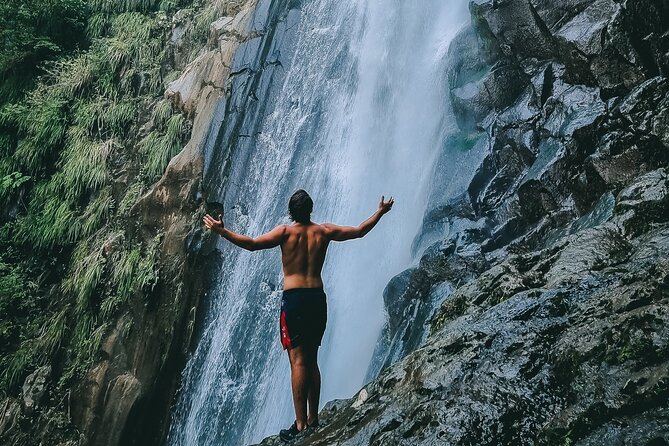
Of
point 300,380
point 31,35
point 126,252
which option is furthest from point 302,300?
point 31,35

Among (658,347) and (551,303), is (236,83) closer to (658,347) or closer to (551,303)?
(551,303)

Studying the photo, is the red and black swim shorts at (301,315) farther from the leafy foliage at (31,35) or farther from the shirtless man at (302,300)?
the leafy foliage at (31,35)

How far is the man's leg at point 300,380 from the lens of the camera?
Answer: 13.0 ft

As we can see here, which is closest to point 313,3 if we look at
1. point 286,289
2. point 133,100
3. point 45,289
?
point 133,100

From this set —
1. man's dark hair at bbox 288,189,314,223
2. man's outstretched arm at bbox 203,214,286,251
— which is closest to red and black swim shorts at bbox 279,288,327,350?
man's outstretched arm at bbox 203,214,286,251

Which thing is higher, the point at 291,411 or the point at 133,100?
the point at 133,100

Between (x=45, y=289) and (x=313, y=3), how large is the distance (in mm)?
7004

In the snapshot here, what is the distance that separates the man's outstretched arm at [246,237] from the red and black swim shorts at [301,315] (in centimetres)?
35

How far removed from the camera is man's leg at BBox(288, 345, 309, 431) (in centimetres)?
397

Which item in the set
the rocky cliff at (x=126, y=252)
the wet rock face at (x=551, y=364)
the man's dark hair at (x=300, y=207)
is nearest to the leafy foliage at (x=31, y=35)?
the rocky cliff at (x=126, y=252)

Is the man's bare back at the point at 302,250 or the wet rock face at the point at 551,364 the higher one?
the man's bare back at the point at 302,250

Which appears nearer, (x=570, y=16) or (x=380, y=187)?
(x=570, y=16)

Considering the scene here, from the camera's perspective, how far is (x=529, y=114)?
704 cm

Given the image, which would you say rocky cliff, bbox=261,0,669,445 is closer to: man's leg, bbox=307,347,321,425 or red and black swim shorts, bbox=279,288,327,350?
man's leg, bbox=307,347,321,425
